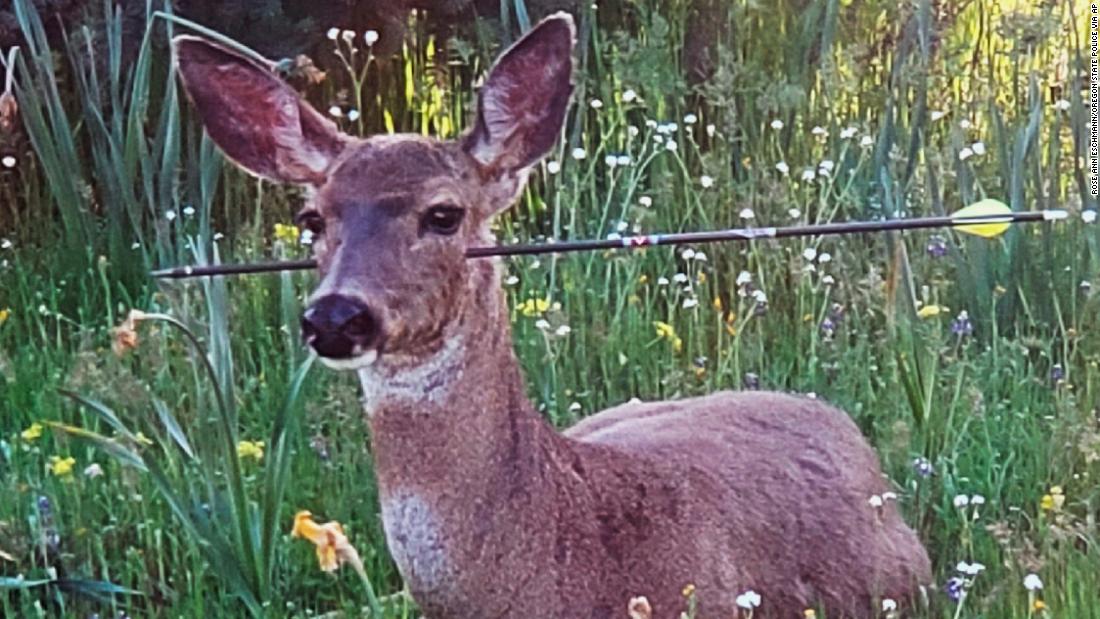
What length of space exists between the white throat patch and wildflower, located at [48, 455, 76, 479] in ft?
1.65

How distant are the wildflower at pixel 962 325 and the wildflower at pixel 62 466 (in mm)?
952

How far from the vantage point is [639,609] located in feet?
5.78

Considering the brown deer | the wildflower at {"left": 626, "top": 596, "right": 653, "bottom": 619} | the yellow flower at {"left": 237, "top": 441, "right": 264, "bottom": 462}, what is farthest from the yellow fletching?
the yellow flower at {"left": 237, "top": 441, "right": 264, "bottom": 462}

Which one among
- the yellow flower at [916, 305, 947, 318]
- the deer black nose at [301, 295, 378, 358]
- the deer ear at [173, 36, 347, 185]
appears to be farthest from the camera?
the yellow flower at [916, 305, 947, 318]

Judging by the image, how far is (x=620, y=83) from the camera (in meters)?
2.45

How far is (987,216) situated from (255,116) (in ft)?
2.27

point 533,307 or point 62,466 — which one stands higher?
point 533,307

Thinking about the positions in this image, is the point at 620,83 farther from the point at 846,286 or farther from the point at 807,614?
the point at 807,614

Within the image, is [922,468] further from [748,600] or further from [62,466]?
[62,466]

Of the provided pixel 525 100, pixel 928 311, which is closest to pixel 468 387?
pixel 525 100

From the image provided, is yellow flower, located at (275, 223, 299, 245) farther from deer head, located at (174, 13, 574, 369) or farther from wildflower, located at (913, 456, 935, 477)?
wildflower, located at (913, 456, 935, 477)

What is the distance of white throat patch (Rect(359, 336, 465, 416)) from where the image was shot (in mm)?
1792

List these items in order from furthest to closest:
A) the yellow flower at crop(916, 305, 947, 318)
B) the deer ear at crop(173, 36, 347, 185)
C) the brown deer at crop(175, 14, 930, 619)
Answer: the yellow flower at crop(916, 305, 947, 318)
the deer ear at crop(173, 36, 347, 185)
the brown deer at crop(175, 14, 930, 619)

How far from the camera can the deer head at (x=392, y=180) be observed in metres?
1.70
